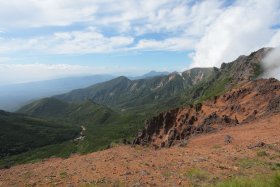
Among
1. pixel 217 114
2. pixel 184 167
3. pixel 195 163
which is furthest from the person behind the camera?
pixel 217 114

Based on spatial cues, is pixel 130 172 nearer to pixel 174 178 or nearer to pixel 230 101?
pixel 174 178

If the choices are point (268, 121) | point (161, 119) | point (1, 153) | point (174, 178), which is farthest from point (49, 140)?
point (174, 178)

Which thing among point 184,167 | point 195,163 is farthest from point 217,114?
point 184,167

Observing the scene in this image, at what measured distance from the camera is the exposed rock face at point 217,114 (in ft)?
151

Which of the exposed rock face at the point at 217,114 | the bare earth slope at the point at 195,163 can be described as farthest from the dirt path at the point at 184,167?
the exposed rock face at the point at 217,114

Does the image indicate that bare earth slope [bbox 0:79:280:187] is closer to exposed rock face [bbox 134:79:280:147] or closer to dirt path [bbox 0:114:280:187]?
dirt path [bbox 0:114:280:187]

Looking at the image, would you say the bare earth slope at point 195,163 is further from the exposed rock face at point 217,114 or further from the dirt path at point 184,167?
the exposed rock face at point 217,114

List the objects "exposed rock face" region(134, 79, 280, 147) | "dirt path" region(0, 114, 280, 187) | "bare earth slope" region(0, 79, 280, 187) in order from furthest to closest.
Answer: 1. "exposed rock face" region(134, 79, 280, 147)
2. "bare earth slope" region(0, 79, 280, 187)
3. "dirt path" region(0, 114, 280, 187)

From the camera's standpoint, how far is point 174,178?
2058 cm

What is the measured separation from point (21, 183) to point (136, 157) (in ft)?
32.1

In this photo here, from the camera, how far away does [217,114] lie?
5269 centimetres

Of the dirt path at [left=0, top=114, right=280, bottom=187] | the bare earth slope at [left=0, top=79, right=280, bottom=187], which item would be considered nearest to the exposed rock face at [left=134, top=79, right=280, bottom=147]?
the bare earth slope at [left=0, top=79, right=280, bottom=187]

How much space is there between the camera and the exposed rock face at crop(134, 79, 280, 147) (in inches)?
1817

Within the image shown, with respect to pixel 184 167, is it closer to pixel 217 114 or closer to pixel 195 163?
pixel 195 163
